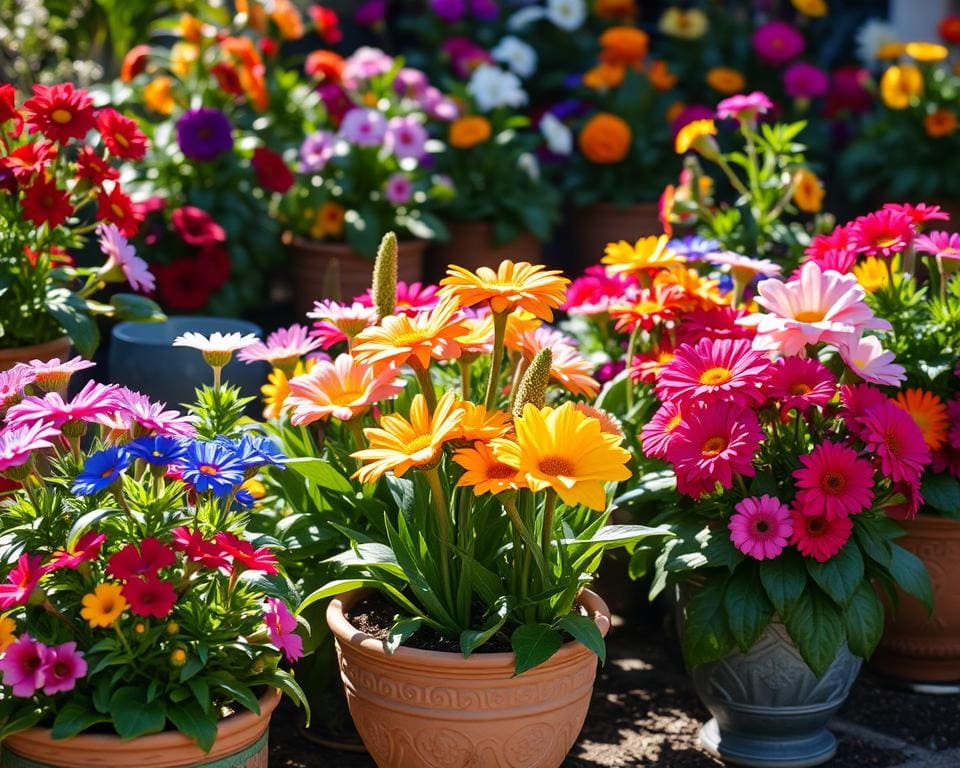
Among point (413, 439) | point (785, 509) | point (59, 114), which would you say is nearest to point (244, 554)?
point (413, 439)

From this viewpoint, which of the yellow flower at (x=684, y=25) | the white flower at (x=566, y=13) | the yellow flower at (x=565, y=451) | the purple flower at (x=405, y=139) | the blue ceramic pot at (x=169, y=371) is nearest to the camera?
the yellow flower at (x=565, y=451)

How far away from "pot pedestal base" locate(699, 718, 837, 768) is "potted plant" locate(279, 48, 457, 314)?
7.51 feet

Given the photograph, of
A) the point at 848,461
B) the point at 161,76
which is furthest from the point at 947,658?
the point at 161,76

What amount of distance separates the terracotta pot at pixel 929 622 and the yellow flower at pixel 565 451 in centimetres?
110

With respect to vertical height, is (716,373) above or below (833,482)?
above

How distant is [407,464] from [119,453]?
0.43 metres

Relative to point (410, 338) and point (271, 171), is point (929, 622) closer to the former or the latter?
point (410, 338)

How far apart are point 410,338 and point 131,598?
63 centimetres

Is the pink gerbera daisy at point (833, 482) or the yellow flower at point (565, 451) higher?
the yellow flower at point (565, 451)

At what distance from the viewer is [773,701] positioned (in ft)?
9.04

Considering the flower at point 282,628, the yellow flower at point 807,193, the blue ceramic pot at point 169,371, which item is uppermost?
the yellow flower at point 807,193

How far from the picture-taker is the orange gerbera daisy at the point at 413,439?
218 centimetres

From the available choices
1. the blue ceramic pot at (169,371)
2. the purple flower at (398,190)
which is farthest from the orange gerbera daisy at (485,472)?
the purple flower at (398,190)

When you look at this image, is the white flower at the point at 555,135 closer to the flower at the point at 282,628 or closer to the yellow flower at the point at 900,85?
the yellow flower at the point at 900,85
